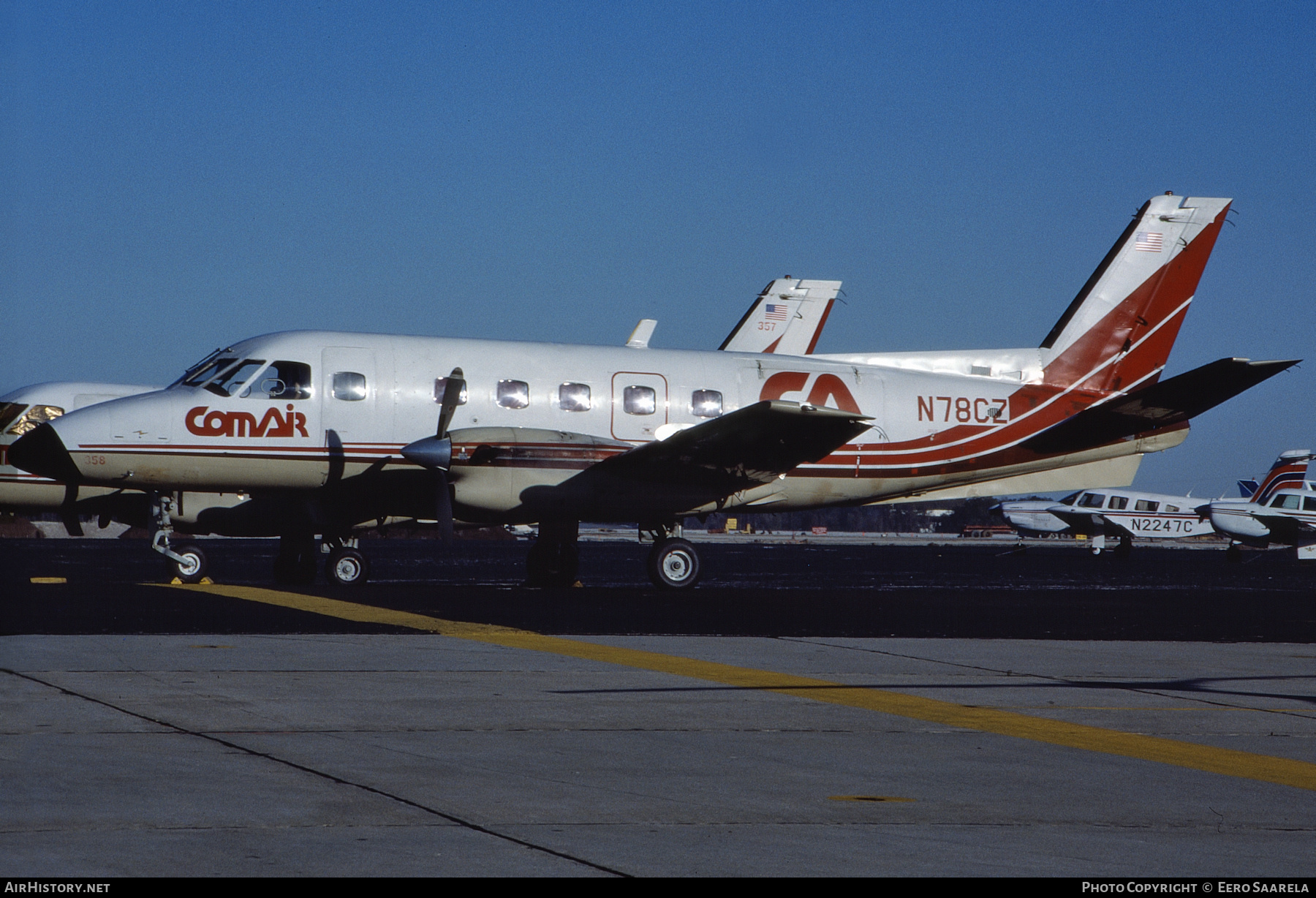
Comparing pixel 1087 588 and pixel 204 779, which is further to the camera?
pixel 1087 588

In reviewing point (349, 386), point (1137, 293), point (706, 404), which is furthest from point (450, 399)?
point (1137, 293)

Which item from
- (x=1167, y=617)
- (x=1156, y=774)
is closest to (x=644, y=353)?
(x=1167, y=617)

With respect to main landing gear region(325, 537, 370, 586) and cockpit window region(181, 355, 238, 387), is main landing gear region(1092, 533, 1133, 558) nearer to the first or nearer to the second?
main landing gear region(325, 537, 370, 586)

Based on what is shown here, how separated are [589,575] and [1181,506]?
37.9 m

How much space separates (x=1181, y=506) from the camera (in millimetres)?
61250

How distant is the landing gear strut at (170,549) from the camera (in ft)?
71.0

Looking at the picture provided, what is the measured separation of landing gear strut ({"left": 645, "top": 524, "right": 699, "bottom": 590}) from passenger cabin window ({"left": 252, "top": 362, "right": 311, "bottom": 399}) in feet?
19.2

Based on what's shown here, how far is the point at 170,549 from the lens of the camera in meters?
21.8

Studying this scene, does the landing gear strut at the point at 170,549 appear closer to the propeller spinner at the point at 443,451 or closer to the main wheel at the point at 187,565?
the main wheel at the point at 187,565

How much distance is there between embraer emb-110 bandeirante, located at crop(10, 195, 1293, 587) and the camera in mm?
20547

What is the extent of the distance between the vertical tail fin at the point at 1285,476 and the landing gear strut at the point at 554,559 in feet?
122
